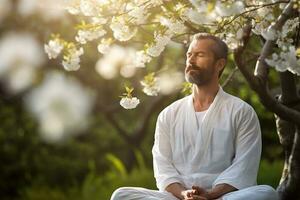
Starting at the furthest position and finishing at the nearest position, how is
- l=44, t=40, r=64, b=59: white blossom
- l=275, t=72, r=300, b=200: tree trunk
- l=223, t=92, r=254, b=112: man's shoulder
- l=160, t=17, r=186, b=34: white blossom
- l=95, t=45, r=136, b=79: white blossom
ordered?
1. l=95, t=45, r=136, b=79: white blossom
2. l=275, t=72, r=300, b=200: tree trunk
3. l=44, t=40, r=64, b=59: white blossom
4. l=160, t=17, r=186, b=34: white blossom
5. l=223, t=92, r=254, b=112: man's shoulder

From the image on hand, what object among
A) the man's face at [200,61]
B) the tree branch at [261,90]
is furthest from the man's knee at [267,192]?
the tree branch at [261,90]

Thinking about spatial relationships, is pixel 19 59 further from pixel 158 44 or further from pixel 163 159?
pixel 163 159

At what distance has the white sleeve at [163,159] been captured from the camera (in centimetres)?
614

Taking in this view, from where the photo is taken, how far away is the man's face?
6012 millimetres

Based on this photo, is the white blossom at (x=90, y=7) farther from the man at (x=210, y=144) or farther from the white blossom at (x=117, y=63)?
the white blossom at (x=117, y=63)

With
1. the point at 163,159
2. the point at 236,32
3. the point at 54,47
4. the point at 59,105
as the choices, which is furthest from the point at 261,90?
the point at 59,105

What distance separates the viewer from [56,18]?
12.3m

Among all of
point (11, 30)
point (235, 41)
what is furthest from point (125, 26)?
point (11, 30)

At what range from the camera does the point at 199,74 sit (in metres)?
6.02

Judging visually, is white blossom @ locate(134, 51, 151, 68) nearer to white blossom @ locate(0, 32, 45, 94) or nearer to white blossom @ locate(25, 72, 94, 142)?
white blossom @ locate(0, 32, 45, 94)

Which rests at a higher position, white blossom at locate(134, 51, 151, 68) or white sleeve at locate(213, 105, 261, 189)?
white blossom at locate(134, 51, 151, 68)

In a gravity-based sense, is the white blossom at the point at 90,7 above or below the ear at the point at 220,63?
above

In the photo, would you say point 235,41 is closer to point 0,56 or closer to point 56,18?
point 56,18

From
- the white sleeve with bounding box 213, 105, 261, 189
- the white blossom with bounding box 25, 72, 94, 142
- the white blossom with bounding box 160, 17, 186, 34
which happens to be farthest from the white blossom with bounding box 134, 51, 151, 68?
the white blossom with bounding box 25, 72, 94, 142
